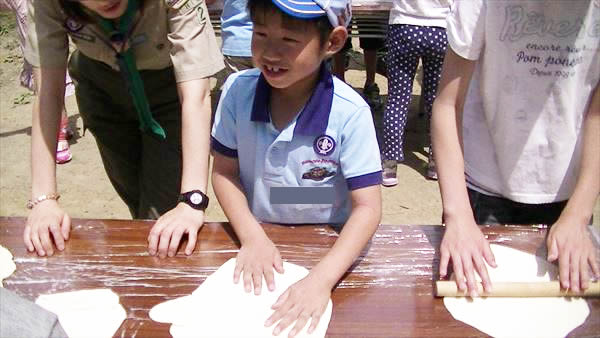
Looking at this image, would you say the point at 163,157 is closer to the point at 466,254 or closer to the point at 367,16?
the point at 466,254

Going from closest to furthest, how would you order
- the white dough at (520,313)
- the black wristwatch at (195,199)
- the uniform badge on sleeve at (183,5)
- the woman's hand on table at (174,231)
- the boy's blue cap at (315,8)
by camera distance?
the white dough at (520,313) < the boy's blue cap at (315,8) < the woman's hand on table at (174,231) < the black wristwatch at (195,199) < the uniform badge on sleeve at (183,5)

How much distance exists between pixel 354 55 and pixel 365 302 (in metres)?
4.76

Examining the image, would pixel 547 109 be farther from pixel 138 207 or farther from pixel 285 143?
pixel 138 207

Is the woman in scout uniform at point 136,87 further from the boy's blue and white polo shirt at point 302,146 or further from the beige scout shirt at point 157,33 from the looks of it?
the boy's blue and white polo shirt at point 302,146

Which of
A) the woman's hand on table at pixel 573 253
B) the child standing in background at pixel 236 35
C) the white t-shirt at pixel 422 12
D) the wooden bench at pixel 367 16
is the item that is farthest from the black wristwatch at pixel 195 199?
the wooden bench at pixel 367 16

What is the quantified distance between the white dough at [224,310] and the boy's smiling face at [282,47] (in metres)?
0.44

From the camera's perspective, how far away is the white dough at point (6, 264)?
1.32 meters

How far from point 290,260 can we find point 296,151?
268 millimetres

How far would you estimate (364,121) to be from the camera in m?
1.44

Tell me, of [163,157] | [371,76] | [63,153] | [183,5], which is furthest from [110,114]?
[371,76]

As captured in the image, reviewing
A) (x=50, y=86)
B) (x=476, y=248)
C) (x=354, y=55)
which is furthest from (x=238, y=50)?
(x=354, y=55)

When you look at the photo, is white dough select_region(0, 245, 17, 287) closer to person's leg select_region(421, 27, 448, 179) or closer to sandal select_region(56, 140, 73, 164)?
person's leg select_region(421, 27, 448, 179)

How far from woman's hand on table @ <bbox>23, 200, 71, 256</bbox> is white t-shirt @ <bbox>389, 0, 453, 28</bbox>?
2.26 meters

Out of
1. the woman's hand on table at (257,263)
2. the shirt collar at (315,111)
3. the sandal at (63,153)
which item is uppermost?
the shirt collar at (315,111)
